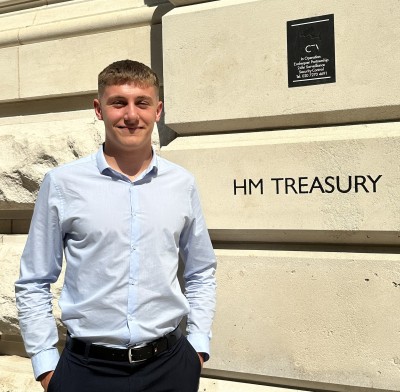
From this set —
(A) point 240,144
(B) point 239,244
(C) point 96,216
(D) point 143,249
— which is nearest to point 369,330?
(B) point 239,244

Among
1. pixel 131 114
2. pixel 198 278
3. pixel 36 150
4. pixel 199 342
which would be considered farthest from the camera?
pixel 36 150

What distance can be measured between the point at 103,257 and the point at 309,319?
56.7 inches

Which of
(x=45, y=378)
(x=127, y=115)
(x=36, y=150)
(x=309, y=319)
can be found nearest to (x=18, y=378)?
(x=36, y=150)

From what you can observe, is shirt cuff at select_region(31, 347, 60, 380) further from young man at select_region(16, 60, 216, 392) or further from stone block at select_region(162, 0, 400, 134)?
stone block at select_region(162, 0, 400, 134)

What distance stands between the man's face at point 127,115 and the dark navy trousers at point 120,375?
0.76 m

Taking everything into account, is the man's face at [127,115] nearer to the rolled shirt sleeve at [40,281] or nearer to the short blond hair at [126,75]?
the short blond hair at [126,75]

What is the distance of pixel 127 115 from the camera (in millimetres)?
1980

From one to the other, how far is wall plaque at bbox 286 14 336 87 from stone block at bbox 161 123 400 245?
0.28 meters

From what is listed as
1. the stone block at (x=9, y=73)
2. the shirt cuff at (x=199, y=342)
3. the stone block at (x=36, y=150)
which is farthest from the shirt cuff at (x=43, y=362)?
the stone block at (x=9, y=73)

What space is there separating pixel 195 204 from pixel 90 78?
1.76 metres

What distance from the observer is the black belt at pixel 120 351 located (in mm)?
1870

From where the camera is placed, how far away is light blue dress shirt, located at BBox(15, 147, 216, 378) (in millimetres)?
1920

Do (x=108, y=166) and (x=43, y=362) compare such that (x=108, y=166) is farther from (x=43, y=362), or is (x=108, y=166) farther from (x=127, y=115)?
(x=43, y=362)

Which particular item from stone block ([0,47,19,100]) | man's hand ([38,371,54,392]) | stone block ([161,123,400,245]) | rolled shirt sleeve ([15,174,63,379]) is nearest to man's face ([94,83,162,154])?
rolled shirt sleeve ([15,174,63,379])
